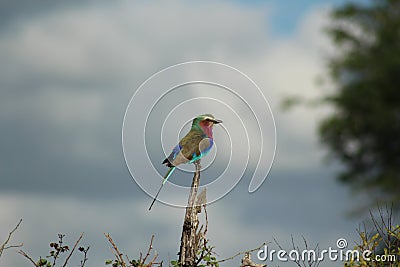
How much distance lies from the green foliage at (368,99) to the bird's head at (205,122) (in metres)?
13.1

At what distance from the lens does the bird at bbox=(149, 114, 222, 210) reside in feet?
22.3

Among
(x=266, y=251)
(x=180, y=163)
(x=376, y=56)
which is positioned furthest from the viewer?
(x=376, y=56)

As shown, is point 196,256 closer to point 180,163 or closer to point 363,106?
point 180,163

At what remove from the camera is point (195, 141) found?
270 inches

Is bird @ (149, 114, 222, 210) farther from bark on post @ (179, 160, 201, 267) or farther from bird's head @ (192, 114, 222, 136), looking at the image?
bark on post @ (179, 160, 201, 267)

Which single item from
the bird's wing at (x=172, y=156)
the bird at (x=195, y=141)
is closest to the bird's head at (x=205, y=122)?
the bird at (x=195, y=141)

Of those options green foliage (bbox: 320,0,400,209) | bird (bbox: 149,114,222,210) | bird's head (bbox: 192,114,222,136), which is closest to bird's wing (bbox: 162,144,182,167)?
bird (bbox: 149,114,222,210)

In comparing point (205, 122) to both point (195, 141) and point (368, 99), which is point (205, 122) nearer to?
point (195, 141)

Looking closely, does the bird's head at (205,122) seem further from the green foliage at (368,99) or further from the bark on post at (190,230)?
the green foliage at (368,99)

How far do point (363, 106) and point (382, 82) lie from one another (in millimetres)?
899

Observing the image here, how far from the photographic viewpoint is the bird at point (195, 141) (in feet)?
22.3

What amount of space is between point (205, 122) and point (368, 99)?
14444 millimetres

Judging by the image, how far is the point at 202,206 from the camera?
7.08 meters

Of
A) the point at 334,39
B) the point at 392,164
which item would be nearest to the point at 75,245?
the point at 392,164
